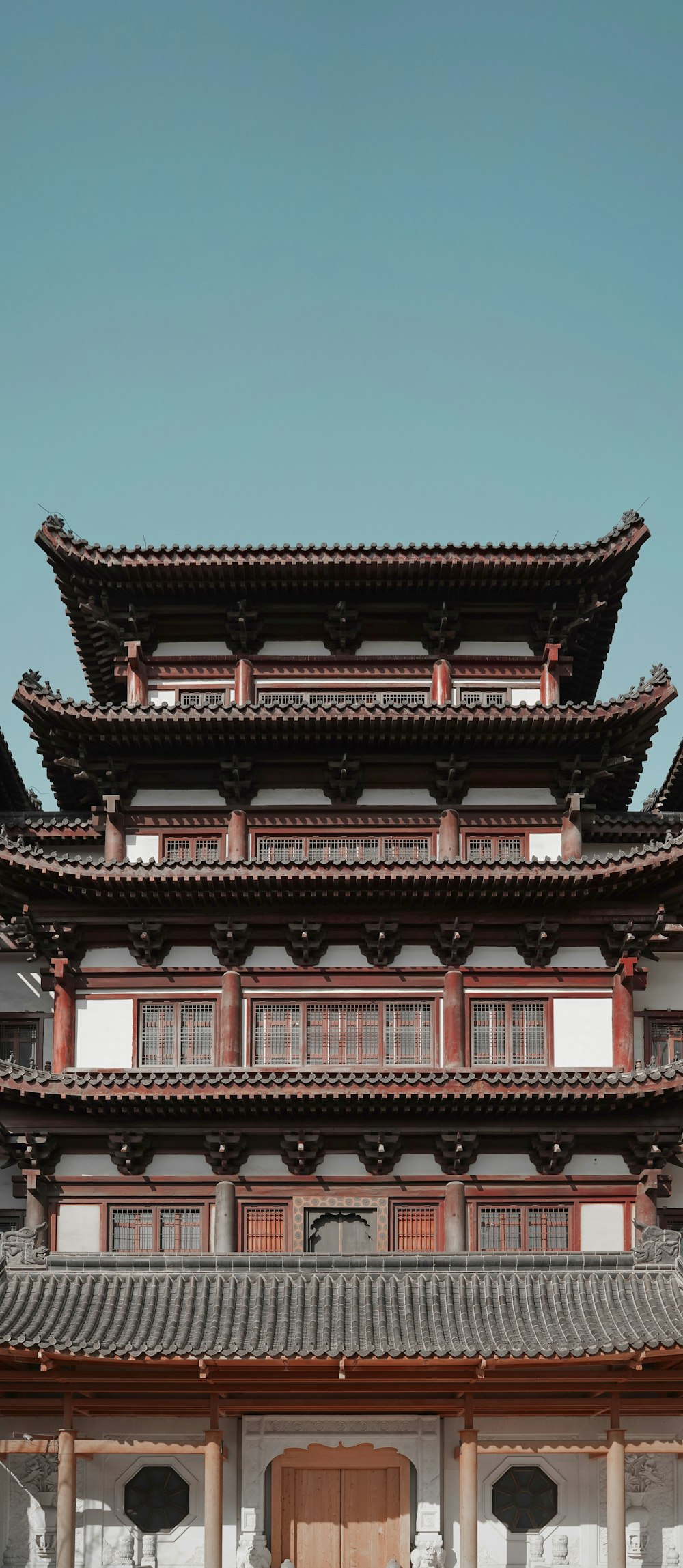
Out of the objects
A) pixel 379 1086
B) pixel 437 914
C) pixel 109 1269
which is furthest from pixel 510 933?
pixel 109 1269

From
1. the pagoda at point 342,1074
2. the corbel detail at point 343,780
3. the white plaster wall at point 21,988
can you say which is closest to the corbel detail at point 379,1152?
the pagoda at point 342,1074

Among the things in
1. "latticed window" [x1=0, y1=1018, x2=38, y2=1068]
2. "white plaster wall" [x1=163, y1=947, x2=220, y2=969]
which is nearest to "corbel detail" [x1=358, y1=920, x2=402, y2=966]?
"white plaster wall" [x1=163, y1=947, x2=220, y2=969]

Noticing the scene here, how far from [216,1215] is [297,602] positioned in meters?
11.1

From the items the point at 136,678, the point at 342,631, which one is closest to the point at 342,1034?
the point at 342,631

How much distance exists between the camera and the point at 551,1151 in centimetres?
2458

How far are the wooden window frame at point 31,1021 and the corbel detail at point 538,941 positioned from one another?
8.54 meters

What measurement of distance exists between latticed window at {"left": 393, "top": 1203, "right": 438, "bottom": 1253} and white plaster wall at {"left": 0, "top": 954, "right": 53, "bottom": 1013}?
7.28m

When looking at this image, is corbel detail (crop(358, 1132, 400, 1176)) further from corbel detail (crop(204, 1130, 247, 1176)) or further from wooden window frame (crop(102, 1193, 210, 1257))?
wooden window frame (crop(102, 1193, 210, 1257))

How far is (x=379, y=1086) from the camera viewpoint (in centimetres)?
2389

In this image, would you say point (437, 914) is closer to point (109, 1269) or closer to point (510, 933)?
point (510, 933)

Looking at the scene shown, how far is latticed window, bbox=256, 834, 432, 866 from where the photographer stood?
26938 mm

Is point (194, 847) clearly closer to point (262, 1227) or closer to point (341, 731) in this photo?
point (341, 731)

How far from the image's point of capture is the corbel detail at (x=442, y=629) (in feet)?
92.1

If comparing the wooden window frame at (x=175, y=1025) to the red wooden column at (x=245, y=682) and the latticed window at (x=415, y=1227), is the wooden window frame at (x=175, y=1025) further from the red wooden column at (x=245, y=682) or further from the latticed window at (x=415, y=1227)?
the red wooden column at (x=245, y=682)
